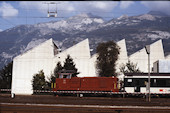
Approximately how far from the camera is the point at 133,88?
38.0m

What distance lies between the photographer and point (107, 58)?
192 ft

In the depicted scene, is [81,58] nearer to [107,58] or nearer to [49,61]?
[107,58]

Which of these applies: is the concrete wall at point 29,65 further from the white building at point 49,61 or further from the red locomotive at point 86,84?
the red locomotive at point 86,84

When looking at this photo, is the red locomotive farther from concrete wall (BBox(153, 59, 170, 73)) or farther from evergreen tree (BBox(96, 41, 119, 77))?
concrete wall (BBox(153, 59, 170, 73))

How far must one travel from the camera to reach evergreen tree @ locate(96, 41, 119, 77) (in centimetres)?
5784

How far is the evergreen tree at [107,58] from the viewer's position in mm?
→ 57844

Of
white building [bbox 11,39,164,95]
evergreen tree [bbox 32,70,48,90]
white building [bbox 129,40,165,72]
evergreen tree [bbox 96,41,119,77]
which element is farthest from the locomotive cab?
white building [bbox 129,40,165,72]

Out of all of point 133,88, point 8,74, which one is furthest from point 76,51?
point 133,88

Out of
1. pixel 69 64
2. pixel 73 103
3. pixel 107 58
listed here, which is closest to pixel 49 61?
pixel 69 64

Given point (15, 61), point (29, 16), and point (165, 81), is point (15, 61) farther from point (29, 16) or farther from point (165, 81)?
point (165, 81)

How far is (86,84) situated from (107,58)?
20.2 meters

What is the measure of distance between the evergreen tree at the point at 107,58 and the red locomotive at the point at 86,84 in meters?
18.3

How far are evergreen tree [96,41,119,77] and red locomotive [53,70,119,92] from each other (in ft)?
60.2

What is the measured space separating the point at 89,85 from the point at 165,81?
39.8 feet
